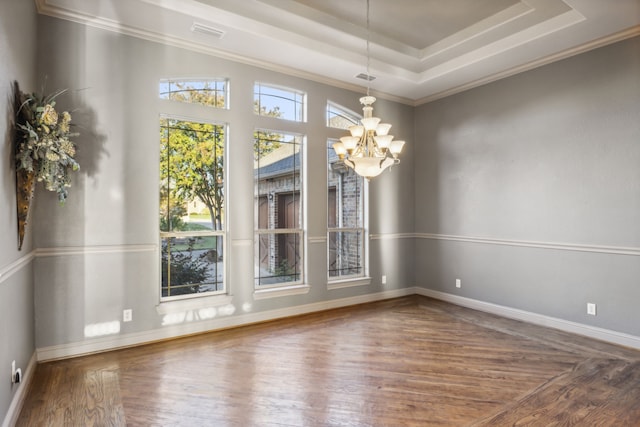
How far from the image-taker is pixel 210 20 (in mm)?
3303

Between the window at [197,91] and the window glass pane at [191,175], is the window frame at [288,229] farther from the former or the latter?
the window at [197,91]

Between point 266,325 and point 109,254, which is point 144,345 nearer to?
point 109,254

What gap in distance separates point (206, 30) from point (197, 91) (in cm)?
67

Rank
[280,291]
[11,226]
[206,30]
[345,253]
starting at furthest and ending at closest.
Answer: [345,253], [280,291], [206,30], [11,226]

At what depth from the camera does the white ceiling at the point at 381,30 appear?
3211mm

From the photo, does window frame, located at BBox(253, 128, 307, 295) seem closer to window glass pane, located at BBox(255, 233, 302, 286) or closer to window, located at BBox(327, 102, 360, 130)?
window glass pane, located at BBox(255, 233, 302, 286)

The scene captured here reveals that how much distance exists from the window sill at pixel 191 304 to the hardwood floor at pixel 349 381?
305 millimetres

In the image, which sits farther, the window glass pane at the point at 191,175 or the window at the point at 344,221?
the window at the point at 344,221

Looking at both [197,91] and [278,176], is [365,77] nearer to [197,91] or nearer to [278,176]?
[278,176]

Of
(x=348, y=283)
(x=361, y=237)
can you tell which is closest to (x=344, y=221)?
(x=361, y=237)

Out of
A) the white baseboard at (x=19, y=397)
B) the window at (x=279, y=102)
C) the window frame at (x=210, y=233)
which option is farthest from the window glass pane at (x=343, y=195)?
the white baseboard at (x=19, y=397)

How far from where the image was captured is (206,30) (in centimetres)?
347

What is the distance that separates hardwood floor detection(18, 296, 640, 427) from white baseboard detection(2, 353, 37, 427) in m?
0.06

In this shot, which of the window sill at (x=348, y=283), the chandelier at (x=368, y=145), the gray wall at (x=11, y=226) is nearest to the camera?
the gray wall at (x=11, y=226)
